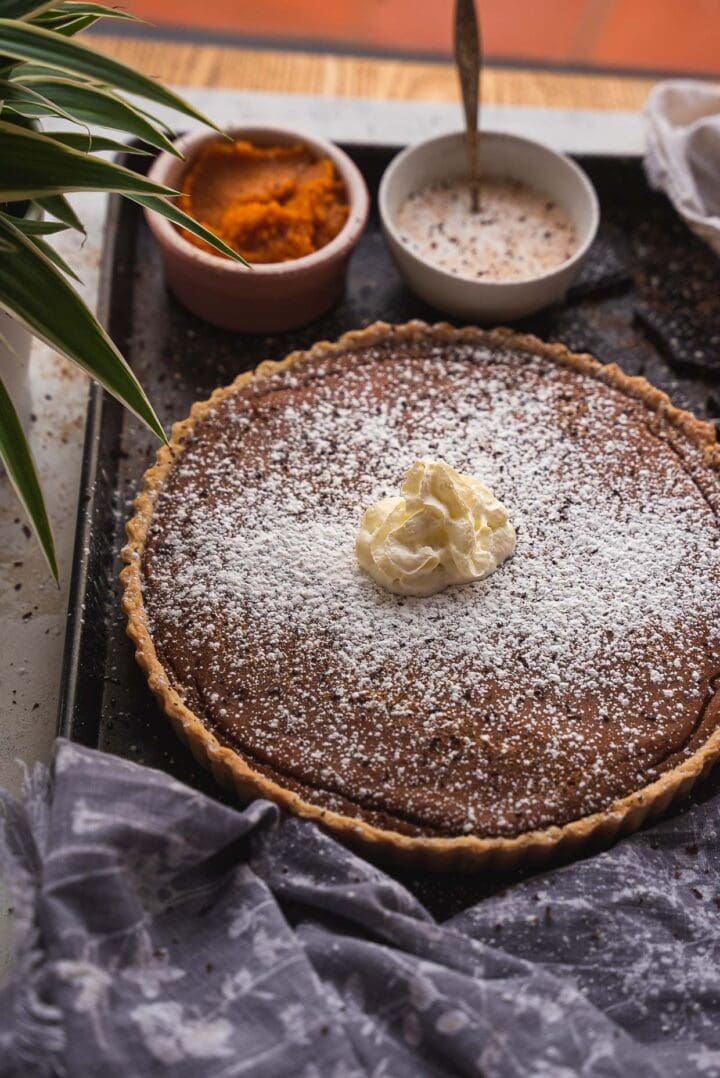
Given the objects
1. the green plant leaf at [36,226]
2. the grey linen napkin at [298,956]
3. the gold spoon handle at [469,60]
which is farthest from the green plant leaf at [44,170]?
the gold spoon handle at [469,60]

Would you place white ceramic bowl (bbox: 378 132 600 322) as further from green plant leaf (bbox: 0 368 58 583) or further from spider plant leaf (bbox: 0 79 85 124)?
green plant leaf (bbox: 0 368 58 583)

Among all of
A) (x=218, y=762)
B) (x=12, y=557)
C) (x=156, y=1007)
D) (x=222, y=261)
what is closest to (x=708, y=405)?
(x=222, y=261)

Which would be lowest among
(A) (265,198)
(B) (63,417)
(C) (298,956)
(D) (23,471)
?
(C) (298,956)

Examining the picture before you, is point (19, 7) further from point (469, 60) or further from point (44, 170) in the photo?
A: point (469, 60)

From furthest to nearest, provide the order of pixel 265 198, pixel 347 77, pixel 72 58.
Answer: pixel 347 77 → pixel 265 198 → pixel 72 58

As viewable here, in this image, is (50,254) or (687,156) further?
(687,156)

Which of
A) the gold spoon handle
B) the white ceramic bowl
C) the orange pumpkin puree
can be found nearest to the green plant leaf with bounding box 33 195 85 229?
the orange pumpkin puree

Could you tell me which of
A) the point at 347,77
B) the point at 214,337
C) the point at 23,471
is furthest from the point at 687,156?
the point at 23,471

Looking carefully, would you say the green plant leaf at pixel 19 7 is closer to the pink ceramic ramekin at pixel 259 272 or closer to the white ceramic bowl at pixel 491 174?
the pink ceramic ramekin at pixel 259 272

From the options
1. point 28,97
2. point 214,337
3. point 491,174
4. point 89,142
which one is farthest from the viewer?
point 491,174
